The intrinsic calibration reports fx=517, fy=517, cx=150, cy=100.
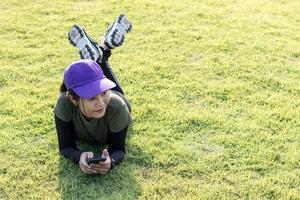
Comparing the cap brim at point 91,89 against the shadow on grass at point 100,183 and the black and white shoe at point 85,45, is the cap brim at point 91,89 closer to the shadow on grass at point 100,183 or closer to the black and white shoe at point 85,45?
the shadow on grass at point 100,183

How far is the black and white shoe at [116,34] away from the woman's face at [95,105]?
54.1 inches

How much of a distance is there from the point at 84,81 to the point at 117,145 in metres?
0.73

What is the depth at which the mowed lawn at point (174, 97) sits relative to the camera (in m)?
4.02

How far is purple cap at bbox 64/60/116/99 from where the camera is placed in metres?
3.66

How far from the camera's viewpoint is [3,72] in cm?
570

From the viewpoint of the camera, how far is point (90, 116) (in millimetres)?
3982

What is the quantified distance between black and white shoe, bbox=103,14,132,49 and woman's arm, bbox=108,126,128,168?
1.34 meters

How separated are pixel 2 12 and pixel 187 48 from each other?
9.34ft

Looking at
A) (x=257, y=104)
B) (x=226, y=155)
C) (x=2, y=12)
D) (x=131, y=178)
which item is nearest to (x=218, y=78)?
(x=257, y=104)

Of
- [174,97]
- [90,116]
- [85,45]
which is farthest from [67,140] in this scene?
[174,97]

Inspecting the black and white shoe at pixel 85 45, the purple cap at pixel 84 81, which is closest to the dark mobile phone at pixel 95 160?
the purple cap at pixel 84 81

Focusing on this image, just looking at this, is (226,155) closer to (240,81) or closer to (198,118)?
(198,118)

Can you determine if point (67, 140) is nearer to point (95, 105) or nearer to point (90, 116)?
point (90, 116)

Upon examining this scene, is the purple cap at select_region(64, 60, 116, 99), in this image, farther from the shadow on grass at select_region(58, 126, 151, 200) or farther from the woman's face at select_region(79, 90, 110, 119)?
the shadow on grass at select_region(58, 126, 151, 200)
